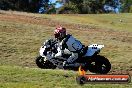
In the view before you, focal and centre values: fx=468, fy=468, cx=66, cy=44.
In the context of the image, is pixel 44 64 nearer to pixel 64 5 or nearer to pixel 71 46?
pixel 71 46

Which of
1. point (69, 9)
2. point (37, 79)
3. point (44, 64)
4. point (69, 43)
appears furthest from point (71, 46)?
point (69, 9)

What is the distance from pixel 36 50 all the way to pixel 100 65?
7321 millimetres

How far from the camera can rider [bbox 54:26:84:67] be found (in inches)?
614

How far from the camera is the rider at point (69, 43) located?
15.6 metres

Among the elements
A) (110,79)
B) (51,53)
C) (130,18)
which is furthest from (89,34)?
(110,79)

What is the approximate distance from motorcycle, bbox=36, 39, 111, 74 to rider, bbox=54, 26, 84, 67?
17 centimetres

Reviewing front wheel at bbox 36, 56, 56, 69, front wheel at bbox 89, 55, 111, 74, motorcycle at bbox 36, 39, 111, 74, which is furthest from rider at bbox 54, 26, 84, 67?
front wheel at bbox 36, 56, 56, 69

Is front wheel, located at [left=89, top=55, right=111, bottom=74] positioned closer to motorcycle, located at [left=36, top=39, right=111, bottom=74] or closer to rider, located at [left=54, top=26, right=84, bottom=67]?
Result: motorcycle, located at [left=36, top=39, right=111, bottom=74]

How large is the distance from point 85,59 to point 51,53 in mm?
1305

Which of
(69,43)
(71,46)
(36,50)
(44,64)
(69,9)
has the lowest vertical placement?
(69,9)

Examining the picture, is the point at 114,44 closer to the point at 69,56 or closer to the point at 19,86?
the point at 69,56

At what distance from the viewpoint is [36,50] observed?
22484 mm

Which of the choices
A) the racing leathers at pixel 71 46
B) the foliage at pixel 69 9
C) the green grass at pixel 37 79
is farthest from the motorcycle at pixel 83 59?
the foliage at pixel 69 9

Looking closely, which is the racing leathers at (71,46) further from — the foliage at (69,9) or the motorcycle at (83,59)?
the foliage at (69,9)
